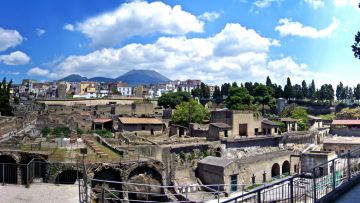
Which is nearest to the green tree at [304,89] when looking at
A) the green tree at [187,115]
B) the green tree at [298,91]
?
the green tree at [298,91]

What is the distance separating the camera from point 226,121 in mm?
47719

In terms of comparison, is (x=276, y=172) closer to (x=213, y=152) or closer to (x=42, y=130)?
(x=213, y=152)

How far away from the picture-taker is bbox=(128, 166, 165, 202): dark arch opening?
86.1 feet

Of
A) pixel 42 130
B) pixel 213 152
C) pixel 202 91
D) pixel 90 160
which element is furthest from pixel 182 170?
pixel 202 91

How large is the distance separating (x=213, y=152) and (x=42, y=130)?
19.4 metres

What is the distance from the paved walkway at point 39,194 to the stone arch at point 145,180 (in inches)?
351

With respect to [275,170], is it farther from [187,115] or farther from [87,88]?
[87,88]

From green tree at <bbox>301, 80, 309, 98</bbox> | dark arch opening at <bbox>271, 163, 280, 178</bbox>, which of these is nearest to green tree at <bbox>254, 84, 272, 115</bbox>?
green tree at <bbox>301, 80, 309, 98</bbox>

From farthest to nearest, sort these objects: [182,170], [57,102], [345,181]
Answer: [57,102]
[182,170]
[345,181]

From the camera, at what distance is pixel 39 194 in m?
16.2

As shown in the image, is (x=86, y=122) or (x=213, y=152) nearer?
(x=213, y=152)

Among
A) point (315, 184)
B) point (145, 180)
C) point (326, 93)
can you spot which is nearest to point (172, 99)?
point (326, 93)

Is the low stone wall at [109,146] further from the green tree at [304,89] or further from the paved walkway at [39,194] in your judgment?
the green tree at [304,89]

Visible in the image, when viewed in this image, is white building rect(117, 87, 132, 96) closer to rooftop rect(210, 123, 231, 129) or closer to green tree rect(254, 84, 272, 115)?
green tree rect(254, 84, 272, 115)
